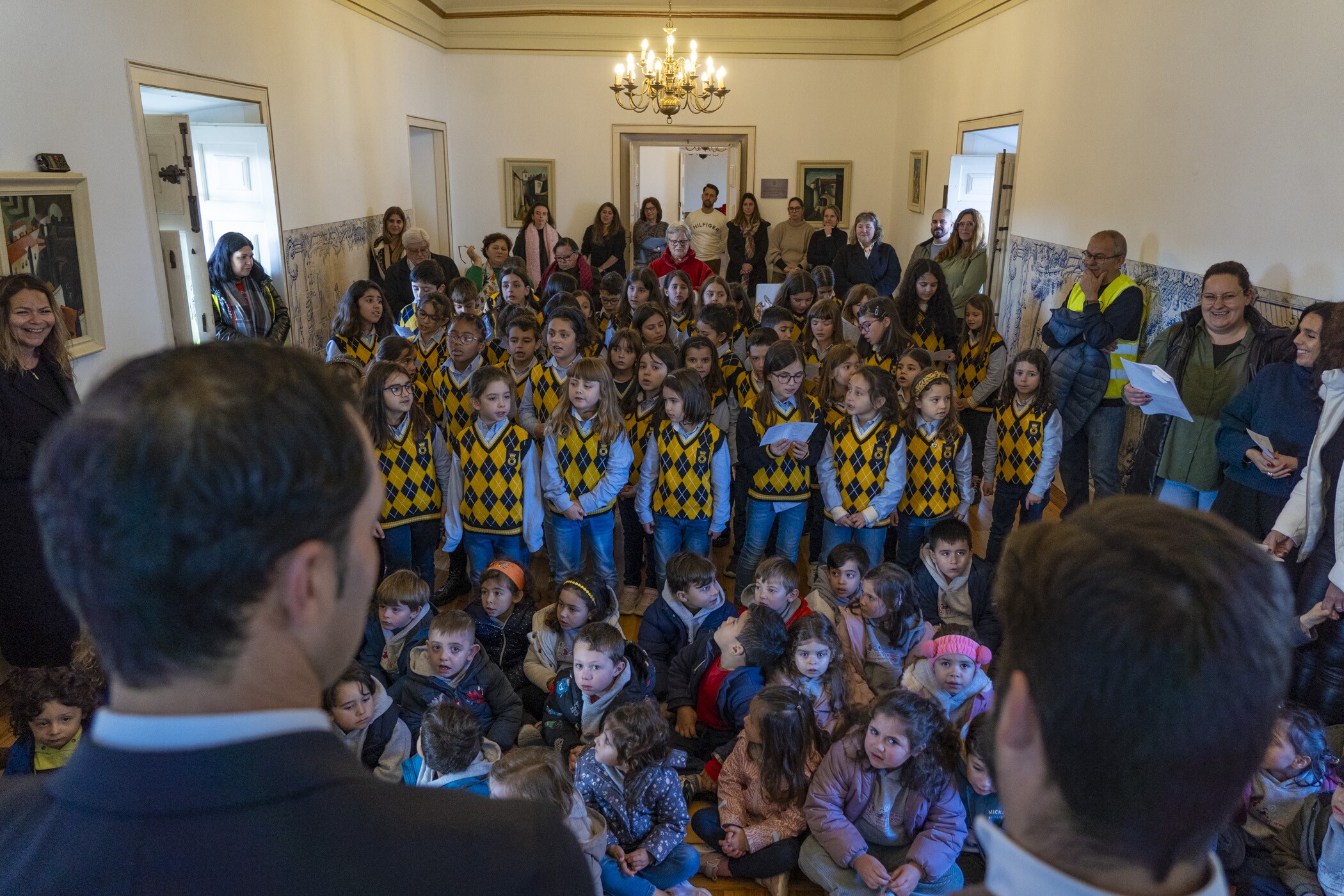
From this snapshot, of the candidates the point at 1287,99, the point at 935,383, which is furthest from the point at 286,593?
the point at 1287,99

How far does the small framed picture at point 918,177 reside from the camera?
976 cm

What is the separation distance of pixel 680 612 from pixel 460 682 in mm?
894

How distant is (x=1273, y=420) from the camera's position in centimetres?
348

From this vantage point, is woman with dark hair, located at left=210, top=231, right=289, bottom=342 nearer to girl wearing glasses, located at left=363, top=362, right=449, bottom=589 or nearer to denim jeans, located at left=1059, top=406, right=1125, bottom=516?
girl wearing glasses, located at left=363, top=362, right=449, bottom=589

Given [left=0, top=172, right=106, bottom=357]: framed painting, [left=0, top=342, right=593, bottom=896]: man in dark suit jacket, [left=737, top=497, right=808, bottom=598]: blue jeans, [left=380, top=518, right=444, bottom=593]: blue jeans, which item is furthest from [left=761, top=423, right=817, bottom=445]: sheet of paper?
[left=0, top=342, right=593, bottom=896]: man in dark suit jacket

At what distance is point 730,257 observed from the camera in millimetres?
10250

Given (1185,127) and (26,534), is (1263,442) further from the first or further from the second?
(26,534)

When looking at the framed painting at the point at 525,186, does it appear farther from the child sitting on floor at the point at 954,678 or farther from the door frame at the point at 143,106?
the child sitting on floor at the point at 954,678

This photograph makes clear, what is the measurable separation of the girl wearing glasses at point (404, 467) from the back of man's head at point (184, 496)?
327 centimetres

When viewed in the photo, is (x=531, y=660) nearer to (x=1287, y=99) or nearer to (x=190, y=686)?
(x=190, y=686)

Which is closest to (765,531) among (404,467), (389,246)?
(404,467)

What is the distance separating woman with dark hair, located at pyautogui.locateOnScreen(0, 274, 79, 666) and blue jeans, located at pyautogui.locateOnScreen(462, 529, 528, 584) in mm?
1549

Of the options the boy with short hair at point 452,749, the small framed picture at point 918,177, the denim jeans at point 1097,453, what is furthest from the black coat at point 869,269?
the boy with short hair at point 452,749

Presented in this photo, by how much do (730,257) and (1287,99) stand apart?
6724 millimetres
